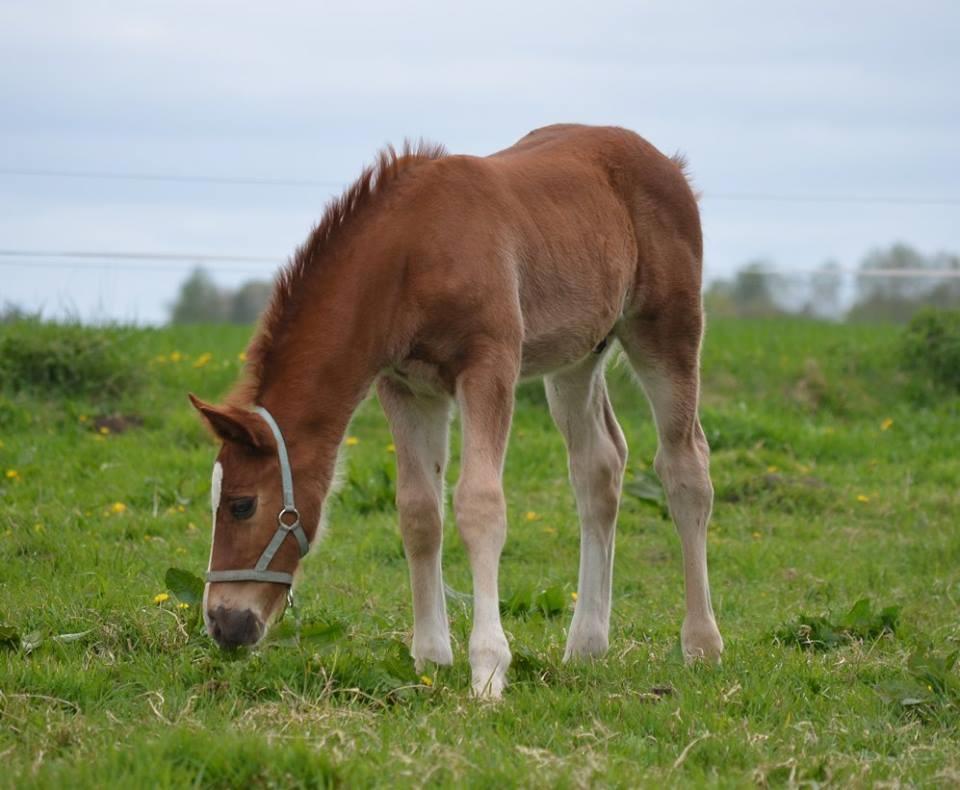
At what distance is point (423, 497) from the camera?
17.9ft

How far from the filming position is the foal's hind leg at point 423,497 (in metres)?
5.39

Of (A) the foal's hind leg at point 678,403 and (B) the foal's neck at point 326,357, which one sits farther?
(A) the foal's hind leg at point 678,403

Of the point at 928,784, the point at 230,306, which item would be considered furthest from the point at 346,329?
the point at 230,306

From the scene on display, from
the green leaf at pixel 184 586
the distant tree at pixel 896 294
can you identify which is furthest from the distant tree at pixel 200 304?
the green leaf at pixel 184 586

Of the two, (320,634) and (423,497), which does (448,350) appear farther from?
(320,634)

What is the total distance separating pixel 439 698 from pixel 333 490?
0.82 meters

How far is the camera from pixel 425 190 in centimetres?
525

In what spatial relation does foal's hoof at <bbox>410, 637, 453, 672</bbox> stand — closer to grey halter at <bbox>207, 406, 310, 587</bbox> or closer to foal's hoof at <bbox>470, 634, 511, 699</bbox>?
foal's hoof at <bbox>470, 634, 511, 699</bbox>

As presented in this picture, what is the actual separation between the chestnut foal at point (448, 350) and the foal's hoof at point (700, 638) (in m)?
0.01

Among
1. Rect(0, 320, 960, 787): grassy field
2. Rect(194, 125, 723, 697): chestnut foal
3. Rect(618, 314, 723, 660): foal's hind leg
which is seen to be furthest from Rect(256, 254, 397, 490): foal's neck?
Rect(618, 314, 723, 660): foal's hind leg

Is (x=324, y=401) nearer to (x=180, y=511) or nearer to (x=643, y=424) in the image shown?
(x=180, y=511)

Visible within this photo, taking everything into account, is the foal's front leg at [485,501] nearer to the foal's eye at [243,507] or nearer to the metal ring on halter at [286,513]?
the metal ring on halter at [286,513]

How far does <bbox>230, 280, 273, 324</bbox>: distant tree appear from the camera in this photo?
16.9 meters

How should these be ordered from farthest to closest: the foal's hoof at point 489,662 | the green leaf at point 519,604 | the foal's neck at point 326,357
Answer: the green leaf at point 519,604 → the foal's neck at point 326,357 → the foal's hoof at point 489,662
